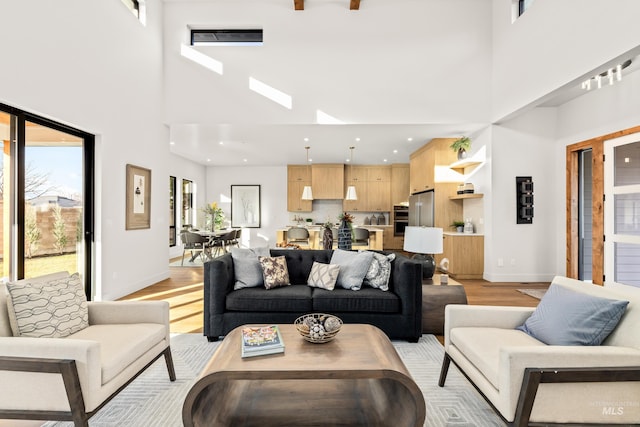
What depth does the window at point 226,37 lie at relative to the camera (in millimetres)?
5637

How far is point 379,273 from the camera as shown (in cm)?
319

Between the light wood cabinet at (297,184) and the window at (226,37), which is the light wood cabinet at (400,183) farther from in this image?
the window at (226,37)

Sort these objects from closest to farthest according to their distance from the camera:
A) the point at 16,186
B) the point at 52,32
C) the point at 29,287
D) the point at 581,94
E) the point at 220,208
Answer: the point at 29,287 < the point at 16,186 < the point at 52,32 < the point at 581,94 < the point at 220,208

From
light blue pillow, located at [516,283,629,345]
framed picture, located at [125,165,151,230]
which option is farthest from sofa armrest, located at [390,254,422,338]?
framed picture, located at [125,165,151,230]

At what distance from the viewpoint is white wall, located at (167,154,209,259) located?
8508 millimetres

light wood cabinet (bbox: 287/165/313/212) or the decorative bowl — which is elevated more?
light wood cabinet (bbox: 287/165/313/212)

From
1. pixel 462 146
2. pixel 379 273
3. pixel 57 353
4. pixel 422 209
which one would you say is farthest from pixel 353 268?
pixel 422 209

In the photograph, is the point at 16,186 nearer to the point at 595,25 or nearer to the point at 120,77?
the point at 120,77

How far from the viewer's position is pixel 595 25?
342 cm

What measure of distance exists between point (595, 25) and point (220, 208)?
30.2ft

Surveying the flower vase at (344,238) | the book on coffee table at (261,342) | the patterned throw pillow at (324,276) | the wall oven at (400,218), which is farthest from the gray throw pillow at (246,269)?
the wall oven at (400,218)

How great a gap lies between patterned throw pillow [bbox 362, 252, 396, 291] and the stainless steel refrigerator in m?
3.66

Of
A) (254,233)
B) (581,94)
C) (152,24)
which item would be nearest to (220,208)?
(254,233)

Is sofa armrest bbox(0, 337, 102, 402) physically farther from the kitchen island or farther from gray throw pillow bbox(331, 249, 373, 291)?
the kitchen island
